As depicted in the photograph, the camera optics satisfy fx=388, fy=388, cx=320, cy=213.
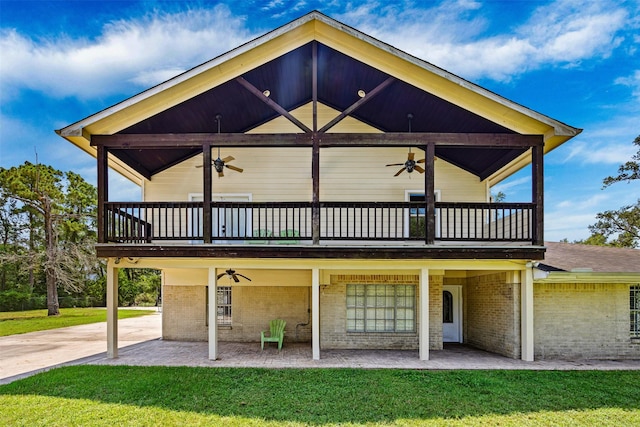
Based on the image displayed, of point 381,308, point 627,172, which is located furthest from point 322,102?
point 627,172

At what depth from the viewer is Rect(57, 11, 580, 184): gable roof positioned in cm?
842

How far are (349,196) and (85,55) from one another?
38.4ft

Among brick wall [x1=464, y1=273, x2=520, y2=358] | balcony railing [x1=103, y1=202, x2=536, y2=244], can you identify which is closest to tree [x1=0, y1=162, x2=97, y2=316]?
balcony railing [x1=103, y1=202, x2=536, y2=244]

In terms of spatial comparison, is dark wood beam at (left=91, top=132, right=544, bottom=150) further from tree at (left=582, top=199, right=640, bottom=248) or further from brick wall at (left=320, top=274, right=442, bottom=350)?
tree at (left=582, top=199, right=640, bottom=248)

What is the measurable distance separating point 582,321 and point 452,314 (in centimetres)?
348

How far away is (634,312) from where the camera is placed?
370 inches

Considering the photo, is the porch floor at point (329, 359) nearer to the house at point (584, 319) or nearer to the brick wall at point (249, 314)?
the house at point (584, 319)

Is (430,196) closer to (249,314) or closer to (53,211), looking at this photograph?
(249,314)

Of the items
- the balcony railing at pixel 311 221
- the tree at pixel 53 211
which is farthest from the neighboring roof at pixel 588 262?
the tree at pixel 53 211

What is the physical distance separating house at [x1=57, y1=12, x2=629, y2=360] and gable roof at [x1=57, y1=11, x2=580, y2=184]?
4 cm

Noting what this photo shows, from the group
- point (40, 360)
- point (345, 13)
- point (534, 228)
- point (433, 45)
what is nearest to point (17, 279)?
point (40, 360)

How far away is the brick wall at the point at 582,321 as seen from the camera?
9.15 m

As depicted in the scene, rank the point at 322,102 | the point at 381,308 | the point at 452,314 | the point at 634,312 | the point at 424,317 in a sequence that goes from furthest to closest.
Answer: the point at 452,314, the point at 322,102, the point at 381,308, the point at 634,312, the point at 424,317

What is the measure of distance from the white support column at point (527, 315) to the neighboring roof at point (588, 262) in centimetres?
34
